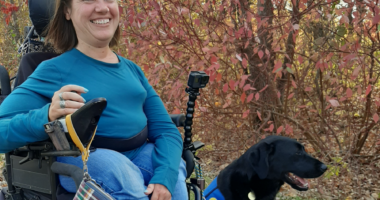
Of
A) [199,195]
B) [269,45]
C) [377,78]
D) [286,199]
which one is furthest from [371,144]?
[199,195]

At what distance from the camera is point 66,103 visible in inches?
49.3

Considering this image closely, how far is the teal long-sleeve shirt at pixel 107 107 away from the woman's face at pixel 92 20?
0.10 meters

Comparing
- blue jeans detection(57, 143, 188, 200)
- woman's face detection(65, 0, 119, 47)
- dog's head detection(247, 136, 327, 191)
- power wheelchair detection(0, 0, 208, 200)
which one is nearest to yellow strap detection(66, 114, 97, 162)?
power wheelchair detection(0, 0, 208, 200)

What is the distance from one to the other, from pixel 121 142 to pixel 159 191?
276 mm

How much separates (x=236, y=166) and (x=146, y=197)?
1.41m

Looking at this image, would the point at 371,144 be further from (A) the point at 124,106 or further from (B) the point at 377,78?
(A) the point at 124,106

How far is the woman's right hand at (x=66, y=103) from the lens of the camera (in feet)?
4.11

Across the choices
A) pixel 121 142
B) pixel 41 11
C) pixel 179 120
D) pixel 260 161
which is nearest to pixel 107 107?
pixel 121 142

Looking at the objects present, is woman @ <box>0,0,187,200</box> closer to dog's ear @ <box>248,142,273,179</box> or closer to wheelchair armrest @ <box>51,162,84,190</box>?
wheelchair armrest @ <box>51,162,84,190</box>

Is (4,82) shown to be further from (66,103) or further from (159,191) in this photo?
(159,191)

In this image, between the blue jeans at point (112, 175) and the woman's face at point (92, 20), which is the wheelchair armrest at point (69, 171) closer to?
the blue jeans at point (112, 175)

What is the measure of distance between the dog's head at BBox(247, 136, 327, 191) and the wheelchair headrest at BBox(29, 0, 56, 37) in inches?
64.6

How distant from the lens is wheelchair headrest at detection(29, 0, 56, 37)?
1907 millimetres

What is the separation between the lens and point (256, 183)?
2795 mm
